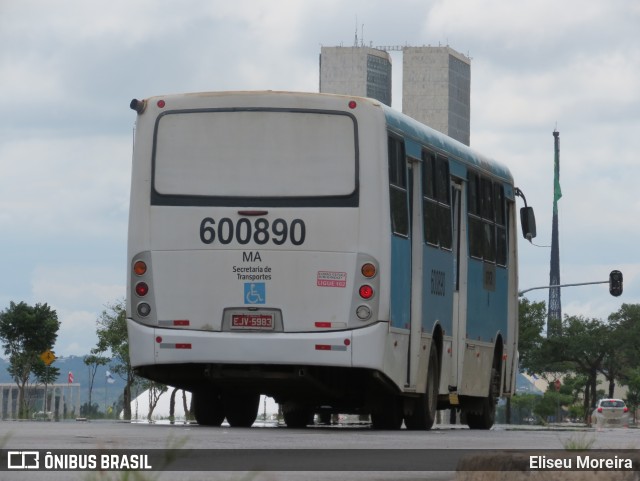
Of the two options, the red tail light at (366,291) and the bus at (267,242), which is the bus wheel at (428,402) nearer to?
the bus at (267,242)

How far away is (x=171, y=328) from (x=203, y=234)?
106cm

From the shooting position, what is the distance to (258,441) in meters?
15.4

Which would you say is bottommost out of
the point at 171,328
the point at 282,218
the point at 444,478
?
the point at 444,478

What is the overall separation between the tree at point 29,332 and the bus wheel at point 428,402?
4735 cm

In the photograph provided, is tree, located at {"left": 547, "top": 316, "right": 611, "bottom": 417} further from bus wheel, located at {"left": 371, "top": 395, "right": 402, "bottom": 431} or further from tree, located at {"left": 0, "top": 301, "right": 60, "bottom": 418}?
bus wheel, located at {"left": 371, "top": 395, "right": 402, "bottom": 431}

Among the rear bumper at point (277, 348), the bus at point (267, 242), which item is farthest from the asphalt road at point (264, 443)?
the bus at point (267, 242)

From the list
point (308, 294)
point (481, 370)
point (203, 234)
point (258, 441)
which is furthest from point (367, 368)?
point (481, 370)

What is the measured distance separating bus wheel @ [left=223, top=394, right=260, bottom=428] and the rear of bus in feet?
7.71

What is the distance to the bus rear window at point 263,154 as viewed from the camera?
1961 centimetres

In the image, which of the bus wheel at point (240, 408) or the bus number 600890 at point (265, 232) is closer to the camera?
the bus number 600890 at point (265, 232)

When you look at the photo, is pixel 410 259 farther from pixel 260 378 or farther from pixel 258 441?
pixel 258 441

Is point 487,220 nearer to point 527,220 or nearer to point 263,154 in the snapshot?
point 527,220

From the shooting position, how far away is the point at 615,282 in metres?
59.5

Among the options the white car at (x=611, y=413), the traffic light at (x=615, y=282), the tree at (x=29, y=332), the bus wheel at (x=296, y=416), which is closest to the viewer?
the bus wheel at (x=296, y=416)
